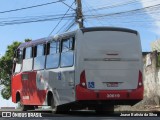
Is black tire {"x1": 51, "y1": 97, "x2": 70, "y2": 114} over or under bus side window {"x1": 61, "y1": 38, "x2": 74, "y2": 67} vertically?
under

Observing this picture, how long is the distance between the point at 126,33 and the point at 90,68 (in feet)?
6.88

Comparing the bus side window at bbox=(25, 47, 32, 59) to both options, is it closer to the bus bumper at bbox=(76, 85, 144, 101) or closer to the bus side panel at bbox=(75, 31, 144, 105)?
the bus side panel at bbox=(75, 31, 144, 105)

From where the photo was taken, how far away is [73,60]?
18.5m

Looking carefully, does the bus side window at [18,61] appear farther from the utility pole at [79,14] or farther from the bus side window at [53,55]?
the utility pole at [79,14]

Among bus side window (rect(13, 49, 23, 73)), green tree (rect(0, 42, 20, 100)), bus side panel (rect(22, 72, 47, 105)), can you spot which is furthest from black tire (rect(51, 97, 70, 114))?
green tree (rect(0, 42, 20, 100))

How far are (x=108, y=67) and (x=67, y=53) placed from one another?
176cm

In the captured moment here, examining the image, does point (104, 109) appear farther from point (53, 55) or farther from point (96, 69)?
point (53, 55)

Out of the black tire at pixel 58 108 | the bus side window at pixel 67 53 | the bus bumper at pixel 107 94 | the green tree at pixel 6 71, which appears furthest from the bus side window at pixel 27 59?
the green tree at pixel 6 71

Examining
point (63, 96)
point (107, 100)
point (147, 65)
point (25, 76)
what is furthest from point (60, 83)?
point (147, 65)

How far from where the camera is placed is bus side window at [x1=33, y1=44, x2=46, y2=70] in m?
21.4

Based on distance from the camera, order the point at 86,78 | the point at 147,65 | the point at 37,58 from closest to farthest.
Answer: the point at 86,78 < the point at 37,58 < the point at 147,65

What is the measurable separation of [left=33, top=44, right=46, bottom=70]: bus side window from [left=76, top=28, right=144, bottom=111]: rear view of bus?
135 inches

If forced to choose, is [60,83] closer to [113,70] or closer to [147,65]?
[113,70]

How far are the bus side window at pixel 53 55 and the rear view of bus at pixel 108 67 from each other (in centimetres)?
189
